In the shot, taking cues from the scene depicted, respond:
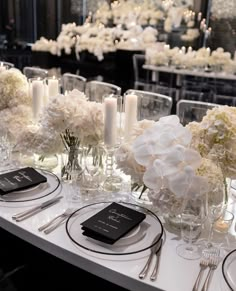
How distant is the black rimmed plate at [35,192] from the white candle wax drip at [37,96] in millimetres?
393

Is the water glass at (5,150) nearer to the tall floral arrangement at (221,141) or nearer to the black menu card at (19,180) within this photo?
the black menu card at (19,180)

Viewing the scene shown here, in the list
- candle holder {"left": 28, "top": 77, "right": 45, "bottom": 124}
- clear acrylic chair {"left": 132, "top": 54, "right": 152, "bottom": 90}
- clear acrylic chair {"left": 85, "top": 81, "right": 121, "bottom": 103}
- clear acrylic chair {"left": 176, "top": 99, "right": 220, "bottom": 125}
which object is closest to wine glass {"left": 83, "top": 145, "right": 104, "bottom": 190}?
candle holder {"left": 28, "top": 77, "right": 45, "bottom": 124}

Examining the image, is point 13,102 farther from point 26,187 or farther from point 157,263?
point 157,263

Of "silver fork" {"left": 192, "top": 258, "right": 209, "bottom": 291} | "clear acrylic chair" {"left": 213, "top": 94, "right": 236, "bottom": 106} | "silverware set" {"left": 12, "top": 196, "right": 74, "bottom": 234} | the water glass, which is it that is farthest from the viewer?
"clear acrylic chair" {"left": 213, "top": 94, "right": 236, "bottom": 106}

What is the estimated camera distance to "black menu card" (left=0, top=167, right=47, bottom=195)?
53.4 inches

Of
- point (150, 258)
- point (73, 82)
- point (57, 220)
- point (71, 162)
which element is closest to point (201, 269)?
point (150, 258)

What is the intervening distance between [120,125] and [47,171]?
393mm

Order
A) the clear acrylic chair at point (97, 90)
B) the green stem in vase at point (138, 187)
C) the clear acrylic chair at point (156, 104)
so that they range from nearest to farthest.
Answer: the green stem in vase at point (138, 187) < the clear acrylic chair at point (156, 104) < the clear acrylic chair at point (97, 90)

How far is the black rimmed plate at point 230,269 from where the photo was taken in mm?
934

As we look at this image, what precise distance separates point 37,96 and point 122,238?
2.96ft

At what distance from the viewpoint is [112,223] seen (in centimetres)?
114

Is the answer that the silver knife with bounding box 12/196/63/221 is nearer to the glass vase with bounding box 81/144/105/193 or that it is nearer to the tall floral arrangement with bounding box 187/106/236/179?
the glass vase with bounding box 81/144/105/193

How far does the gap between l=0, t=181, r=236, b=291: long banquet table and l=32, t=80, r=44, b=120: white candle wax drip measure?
25.4 inches

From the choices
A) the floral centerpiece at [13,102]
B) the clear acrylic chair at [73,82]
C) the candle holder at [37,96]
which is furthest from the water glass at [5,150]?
the clear acrylic chair at [73,82]
